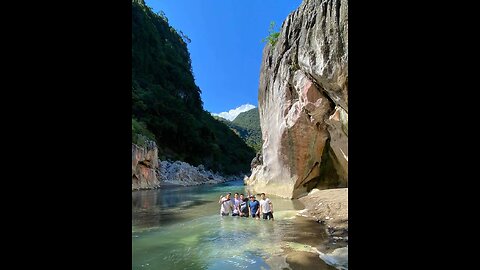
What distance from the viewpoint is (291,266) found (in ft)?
20.1

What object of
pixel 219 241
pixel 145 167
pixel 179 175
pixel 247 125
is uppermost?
pixel 247 125

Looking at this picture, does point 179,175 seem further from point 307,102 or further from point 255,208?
point 255,208

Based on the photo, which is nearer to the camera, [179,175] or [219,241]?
[219,241]

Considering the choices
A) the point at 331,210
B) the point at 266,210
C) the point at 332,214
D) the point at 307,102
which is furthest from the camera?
the point at 307,102

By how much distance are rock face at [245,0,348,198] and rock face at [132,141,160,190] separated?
43.4 feet

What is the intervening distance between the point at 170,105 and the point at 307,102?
1650 inches

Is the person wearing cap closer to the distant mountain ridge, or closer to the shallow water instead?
the shallow water

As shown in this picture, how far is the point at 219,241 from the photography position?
8.84 m

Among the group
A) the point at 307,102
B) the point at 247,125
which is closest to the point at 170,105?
the point at 307,102

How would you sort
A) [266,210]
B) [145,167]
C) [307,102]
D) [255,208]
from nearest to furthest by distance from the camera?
[266,210] → [255,208] → [307,102] → [145,167]

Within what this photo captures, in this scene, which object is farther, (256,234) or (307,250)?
(256,234)
